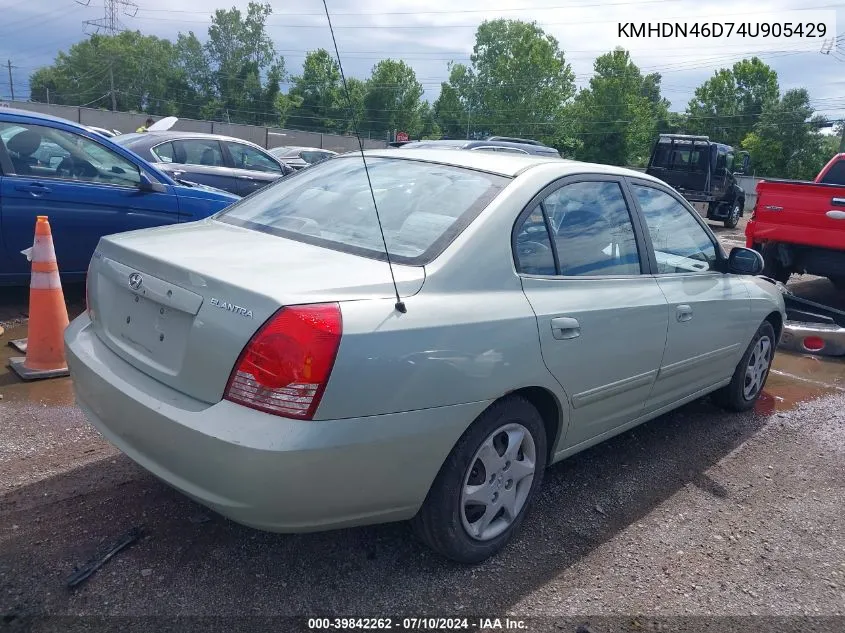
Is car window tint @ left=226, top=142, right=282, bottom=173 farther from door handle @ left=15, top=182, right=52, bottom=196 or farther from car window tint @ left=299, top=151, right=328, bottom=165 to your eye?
car window tint @ left=299, top=151, right=328, bottom=165

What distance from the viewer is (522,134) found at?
79812mm

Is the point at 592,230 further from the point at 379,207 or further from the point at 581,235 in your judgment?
the point at 379,207

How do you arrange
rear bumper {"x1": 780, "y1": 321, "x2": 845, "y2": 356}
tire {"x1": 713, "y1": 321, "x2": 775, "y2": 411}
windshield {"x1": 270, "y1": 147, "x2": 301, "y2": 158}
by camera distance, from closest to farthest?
tire {"x1": 713, "y1": 321, "x2": 775, "y2": 411}
rear bumper {"x1": 780, "y1": 321, "x2": 845, "y2": 356}
windshield {"x1": 270, "y1": 147, "x2": 301, "y2": 158}

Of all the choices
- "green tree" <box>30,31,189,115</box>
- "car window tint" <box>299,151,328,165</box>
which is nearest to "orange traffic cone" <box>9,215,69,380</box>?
"car window tint" <box>299,151,328,165</box>

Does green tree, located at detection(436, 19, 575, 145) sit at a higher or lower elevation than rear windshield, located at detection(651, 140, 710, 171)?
higher

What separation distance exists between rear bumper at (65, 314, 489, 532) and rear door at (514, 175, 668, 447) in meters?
0.61

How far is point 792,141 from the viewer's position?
53406 millimetres

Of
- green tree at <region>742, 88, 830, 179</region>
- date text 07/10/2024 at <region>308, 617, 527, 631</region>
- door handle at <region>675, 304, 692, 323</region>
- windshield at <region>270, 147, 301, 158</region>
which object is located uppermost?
green tree at <region>742, 88, 830, 179</region>

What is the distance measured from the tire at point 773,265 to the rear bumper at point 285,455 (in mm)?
6433

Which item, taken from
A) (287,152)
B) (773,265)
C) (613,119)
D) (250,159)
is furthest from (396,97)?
(773,265)

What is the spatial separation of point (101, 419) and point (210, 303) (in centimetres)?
81

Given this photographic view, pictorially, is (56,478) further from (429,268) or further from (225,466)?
(429,268)

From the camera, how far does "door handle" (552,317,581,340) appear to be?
9.18 ft

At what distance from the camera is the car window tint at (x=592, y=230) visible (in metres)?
3.09
